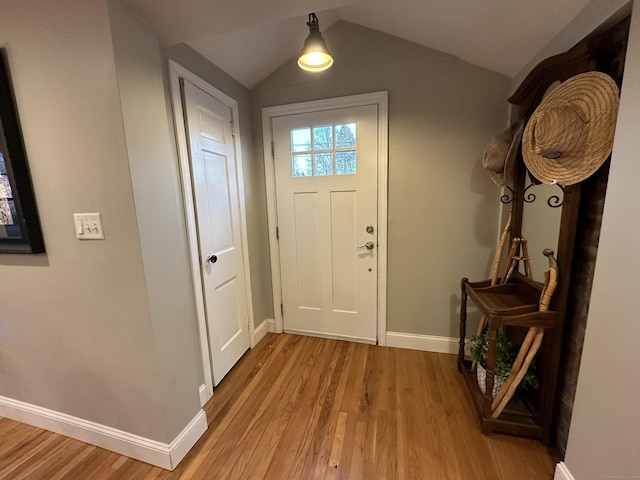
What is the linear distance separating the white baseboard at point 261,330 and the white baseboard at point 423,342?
115 centimetres

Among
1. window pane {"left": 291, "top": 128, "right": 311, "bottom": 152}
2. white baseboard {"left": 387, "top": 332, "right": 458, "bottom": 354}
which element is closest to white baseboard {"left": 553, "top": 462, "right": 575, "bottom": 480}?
white baseboard {"left": 387, "top": 332, "right": 458, "bottom": 354}

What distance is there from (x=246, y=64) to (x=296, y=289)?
1.85 m

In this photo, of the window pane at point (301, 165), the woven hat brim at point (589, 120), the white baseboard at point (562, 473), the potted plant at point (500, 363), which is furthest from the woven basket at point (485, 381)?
the window pane at point (301, 165)

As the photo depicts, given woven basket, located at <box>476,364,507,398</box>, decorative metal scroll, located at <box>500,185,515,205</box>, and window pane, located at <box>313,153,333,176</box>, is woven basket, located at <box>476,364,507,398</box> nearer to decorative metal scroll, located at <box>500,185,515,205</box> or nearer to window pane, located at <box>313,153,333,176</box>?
decorative metal scroll, located at <box>500,185,515,205</box>

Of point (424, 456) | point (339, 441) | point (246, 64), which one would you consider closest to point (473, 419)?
point (424, 456)

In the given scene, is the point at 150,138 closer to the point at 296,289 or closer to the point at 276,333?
the point at 296,289

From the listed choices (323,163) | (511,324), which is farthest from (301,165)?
(511,324)

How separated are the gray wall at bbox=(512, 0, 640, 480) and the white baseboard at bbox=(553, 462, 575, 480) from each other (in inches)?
1.8

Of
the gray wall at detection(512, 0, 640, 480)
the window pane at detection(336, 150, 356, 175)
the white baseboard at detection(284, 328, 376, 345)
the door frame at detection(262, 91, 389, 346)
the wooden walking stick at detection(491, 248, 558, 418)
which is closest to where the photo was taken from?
the gray wall at detection(512, 0, 640, 480)

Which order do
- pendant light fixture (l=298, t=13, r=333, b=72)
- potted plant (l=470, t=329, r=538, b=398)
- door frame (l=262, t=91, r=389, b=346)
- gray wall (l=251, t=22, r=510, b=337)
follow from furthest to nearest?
1. door frame (l=262, t=91, r=389, b=346)
2. gray wall (l=251, t=22, r=510, b=337)
3. potted plant (l=470, t=329, r=538, b=398)
4. pendant light fixture (l=298, t=13, r=333, b=72)

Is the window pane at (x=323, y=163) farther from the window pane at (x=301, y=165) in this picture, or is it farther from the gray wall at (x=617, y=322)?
the gray wall at (x=617, y=322)

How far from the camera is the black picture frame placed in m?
1.13

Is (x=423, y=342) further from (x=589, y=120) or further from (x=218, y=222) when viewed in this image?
(x=218, y=222)

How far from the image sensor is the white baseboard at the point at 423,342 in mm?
2158
